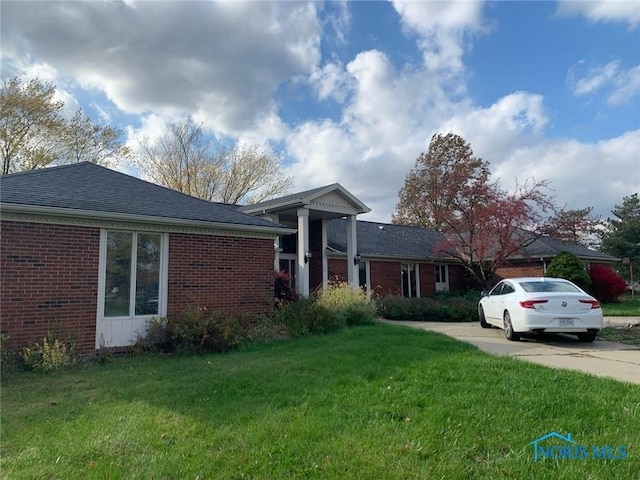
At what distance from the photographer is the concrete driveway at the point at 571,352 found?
262 inches

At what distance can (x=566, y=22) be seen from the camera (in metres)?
9.09

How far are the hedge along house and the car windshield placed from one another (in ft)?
20.8

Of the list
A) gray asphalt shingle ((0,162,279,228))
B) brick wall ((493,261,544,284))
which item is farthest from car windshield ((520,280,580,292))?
brick wall ((493,261,544,284))

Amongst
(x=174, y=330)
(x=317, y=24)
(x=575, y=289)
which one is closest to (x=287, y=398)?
(x=174, y=330)

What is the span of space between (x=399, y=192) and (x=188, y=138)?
64.0 feet

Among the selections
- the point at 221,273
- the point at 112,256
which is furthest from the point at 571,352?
the point at 112,256

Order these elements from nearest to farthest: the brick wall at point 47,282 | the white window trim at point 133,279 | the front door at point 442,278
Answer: the brick wall at point 47,282
the white window trim at point 133,279
the front door at point 442,278

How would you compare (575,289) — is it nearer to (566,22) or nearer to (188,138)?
(566,22)

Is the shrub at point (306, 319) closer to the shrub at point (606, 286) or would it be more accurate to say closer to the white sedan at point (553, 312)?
the white sedan at point (553, 312)

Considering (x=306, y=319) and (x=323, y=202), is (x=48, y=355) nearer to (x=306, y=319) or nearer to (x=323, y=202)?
(x=306, y=319)

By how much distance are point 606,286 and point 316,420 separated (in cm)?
2444

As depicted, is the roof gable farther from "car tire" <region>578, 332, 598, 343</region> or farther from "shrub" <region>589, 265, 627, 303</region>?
"shrub" <region>589, 265, 627, 303</region>

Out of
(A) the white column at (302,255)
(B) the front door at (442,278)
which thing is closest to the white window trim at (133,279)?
(A) the white column at (302,255)

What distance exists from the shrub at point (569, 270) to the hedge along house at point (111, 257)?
1619 cm
